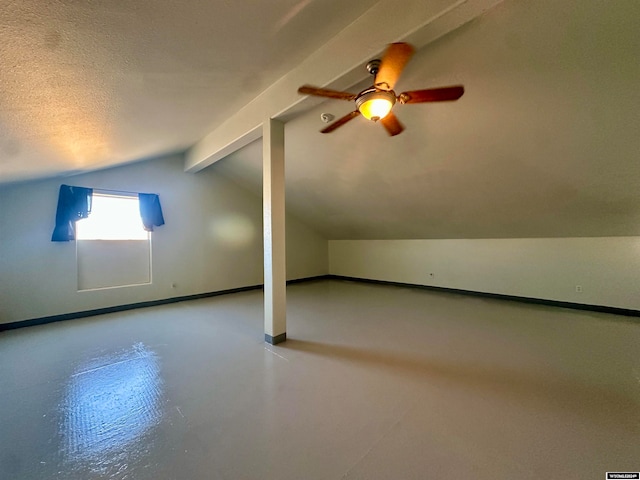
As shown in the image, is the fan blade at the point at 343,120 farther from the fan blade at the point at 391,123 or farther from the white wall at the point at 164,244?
the white wall at the point at 164,244

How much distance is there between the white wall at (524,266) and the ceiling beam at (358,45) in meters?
4.42

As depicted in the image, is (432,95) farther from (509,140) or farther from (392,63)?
(509,140)

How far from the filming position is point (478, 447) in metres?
1.51

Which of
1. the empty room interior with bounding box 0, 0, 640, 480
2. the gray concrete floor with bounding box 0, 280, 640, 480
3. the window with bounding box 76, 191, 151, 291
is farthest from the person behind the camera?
the window with bounding box 76, 191, 151, 291

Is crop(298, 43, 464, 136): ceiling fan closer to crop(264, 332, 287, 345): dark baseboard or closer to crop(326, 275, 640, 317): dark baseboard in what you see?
crop(264, 332, 287, 345): dark baseboard

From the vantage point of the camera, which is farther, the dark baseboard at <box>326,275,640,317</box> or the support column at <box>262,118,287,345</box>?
the dark baseboard at <box>326,275,640,317</box>

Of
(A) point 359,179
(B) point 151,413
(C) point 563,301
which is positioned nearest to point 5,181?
(B) point 151,413

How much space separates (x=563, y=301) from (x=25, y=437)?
6.53m

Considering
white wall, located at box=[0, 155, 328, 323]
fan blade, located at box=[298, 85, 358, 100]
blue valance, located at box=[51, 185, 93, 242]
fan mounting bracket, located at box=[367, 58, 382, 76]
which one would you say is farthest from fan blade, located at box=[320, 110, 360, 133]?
blue valance, located at box=[51, 185, 93, 242]

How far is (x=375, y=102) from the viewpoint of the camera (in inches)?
77.0

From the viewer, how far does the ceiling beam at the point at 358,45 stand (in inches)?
68.0

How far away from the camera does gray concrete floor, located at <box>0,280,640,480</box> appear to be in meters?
1.42

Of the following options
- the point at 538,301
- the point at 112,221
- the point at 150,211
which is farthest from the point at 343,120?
the point at 538,301

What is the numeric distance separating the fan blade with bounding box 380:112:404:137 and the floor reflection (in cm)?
280
